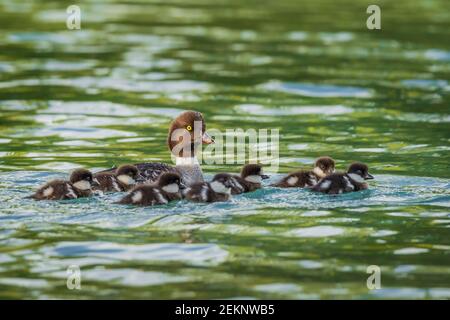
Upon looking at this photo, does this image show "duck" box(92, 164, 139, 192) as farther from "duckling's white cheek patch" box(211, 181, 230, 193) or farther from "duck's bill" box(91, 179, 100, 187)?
"duckling's white cheek patch" box(211, 181, 230, 193)

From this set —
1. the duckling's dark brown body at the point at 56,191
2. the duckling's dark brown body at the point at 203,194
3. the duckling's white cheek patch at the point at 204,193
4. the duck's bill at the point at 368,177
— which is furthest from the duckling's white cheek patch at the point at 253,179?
the duckling's dark brown body at the point at 56,191

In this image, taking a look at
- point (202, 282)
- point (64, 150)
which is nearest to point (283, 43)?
point (64, 150)

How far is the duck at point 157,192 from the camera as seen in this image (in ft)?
31.7

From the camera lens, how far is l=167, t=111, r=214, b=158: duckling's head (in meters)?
10.7

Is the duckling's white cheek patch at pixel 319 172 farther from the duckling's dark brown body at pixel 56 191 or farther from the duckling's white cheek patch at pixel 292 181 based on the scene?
the duckling's dark brown body at pixel 56 191

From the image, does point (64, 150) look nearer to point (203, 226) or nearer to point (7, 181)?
point (7, 181)

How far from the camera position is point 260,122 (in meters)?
14.6

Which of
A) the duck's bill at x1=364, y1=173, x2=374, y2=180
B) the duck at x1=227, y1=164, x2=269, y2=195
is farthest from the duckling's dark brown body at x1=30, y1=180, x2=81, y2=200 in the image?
the duck's bill at x1=364, y1=173, x2=374, y2=180

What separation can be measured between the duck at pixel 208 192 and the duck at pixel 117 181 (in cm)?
63

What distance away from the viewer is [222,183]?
1005cm

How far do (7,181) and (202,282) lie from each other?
138 inches

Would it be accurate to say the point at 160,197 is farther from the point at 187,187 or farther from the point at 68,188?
the point at 68,188

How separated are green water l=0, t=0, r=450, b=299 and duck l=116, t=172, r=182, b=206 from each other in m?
0.12

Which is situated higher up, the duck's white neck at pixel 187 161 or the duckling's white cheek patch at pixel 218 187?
the duck's white neck at pixel 187 161
